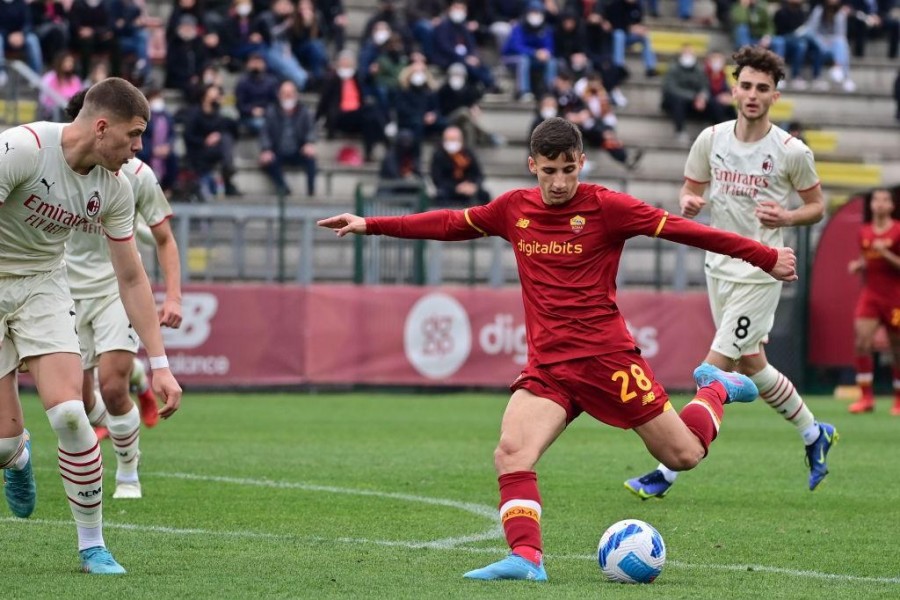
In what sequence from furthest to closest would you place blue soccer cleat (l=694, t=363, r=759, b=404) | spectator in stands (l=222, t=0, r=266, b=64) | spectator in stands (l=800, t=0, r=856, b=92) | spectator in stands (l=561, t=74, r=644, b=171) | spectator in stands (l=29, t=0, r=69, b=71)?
spectator in stands (l=800, t=0, r=856, b=92), spectator in stands (l=561, t=74, r=644, b=171), spectator in stands (l=222, t=0, r=266, b=64), spectator in stands (l=29, t=0, r=69, b=71), blue soccer cleat (l=694, t=363, r=759, b=404)

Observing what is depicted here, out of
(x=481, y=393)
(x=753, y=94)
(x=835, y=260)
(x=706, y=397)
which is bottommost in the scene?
(x=481, y=393)

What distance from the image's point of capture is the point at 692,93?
28.6 m

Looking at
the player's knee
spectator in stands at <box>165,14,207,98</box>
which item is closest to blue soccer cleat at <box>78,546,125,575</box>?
the player's knee

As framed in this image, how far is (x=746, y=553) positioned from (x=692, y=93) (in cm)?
2131

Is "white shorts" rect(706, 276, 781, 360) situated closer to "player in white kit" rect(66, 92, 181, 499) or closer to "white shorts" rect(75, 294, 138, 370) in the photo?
"player in white kit" rect(66, 92, 181, 499)

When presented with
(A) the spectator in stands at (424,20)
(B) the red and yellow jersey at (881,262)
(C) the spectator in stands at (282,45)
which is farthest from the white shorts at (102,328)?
(A) the spectator in stands at (424,20)

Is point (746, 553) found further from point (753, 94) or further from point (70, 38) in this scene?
point (70, 38)

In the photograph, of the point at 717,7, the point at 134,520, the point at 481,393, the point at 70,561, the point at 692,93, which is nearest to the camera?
the point at 70,561

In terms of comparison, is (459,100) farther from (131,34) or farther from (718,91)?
(131,34)

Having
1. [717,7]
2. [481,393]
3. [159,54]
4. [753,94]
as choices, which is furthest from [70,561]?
[717,7]

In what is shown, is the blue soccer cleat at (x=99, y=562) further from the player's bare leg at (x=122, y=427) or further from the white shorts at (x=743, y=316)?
the white shorts at (x=743, y=316)

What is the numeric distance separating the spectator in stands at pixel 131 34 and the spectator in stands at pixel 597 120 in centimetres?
696

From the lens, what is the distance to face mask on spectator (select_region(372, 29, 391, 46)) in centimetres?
2638

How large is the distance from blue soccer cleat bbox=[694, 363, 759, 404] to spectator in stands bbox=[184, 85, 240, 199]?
15.8 m
